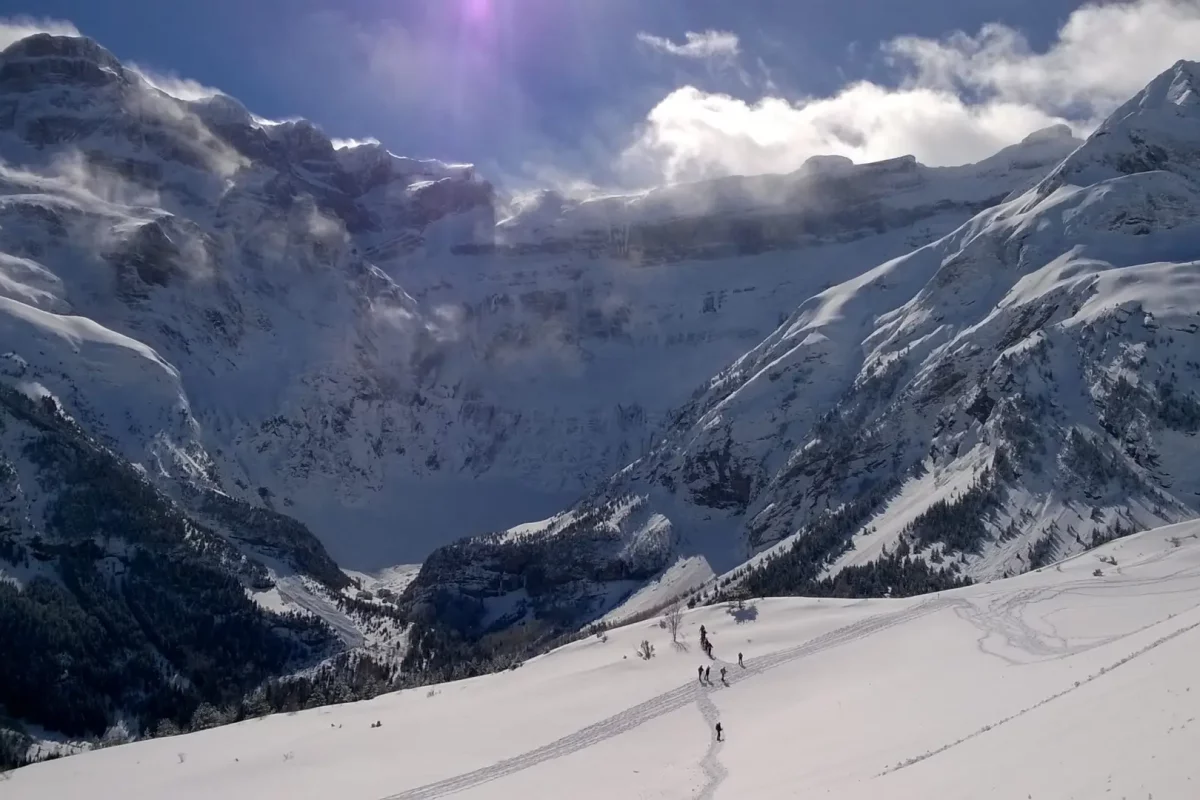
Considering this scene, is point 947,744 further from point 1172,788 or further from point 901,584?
point 901,584

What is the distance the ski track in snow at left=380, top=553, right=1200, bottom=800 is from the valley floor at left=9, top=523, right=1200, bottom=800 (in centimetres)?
17

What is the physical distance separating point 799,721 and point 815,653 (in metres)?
13.0

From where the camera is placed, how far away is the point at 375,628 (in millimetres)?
180625

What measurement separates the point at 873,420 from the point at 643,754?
170 m

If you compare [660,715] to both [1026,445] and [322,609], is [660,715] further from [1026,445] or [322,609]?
[322,609]

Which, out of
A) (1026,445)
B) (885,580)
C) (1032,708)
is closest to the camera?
(1032,708)

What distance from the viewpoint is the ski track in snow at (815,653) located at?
35.1 m

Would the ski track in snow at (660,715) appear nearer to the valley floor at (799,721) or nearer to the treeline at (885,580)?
the valley floor at (799,721)

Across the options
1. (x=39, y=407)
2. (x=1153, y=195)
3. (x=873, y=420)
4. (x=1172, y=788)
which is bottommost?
(x=1172, y=788)

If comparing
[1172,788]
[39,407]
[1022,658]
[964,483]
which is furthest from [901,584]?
[39,407]

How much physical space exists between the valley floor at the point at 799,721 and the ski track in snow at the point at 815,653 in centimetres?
17

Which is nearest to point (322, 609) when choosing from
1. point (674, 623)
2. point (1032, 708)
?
point (674, 623)

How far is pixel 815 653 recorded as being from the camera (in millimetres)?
52469

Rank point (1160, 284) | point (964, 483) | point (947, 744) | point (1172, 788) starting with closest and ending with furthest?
point (1172, 788)
point (947, 744)
point (964, 483)
point (1160, 284)
